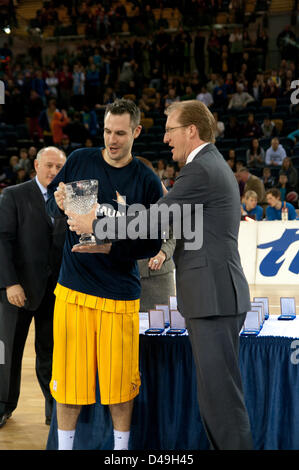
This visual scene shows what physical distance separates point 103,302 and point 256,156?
411 inches

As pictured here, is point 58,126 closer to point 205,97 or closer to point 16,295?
point 205,97

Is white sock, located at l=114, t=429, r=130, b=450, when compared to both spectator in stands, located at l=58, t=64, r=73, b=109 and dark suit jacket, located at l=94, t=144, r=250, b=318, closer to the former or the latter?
dark suit jacket, located at l=94, t=144, r=250, b=318

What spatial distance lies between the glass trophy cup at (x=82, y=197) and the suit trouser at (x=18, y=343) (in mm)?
1379

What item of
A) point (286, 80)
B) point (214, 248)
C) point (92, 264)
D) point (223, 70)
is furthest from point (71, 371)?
point (223, 70)

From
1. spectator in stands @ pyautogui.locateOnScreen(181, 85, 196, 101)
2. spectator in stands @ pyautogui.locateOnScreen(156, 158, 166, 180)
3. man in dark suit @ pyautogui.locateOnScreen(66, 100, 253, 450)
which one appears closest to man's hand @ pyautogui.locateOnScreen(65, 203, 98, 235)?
man in dark suit @ pyautogui.locateOnScreen(66, 100, 253, 450)

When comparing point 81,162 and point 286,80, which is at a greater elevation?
point 286,80

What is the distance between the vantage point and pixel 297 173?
39.1 ft

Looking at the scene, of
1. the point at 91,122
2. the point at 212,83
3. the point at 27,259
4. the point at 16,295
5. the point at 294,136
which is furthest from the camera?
the point at 212,83

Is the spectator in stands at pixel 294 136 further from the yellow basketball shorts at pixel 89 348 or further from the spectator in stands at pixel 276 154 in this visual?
the yellow basketball shorts at pixel 89 348

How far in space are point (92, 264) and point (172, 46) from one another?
601 inches

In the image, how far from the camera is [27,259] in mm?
3771

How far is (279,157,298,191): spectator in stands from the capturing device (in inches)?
460

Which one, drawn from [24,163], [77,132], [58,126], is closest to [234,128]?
[77,132]
